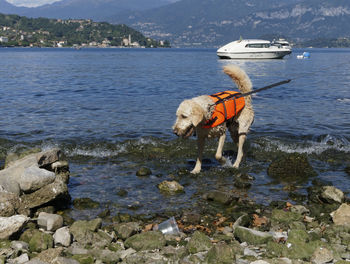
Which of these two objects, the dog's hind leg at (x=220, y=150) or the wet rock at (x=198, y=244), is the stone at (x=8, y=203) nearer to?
the wet rock at (x=198, y=244)

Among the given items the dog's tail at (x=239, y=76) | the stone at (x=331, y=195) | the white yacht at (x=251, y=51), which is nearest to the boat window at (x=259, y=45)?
the white yacht at (x=251, y=51)

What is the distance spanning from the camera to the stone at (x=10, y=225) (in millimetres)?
4844

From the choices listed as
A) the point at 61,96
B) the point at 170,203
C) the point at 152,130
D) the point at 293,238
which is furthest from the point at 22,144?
the point at 61,96

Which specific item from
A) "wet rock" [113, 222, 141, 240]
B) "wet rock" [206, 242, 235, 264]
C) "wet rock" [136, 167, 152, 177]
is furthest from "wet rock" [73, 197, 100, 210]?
"wet rock" [206, 242, 235, 264]

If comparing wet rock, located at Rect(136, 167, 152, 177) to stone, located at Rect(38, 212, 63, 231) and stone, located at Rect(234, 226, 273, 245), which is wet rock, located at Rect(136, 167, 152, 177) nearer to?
stone, located at Rect(38, 212, 63, 231)

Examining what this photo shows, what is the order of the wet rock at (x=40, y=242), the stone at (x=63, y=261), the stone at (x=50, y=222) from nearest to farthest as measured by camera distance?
the stone at (x=63, y=261), the wet rock at (x=40, y=242), the stone at (x=50, y=222)

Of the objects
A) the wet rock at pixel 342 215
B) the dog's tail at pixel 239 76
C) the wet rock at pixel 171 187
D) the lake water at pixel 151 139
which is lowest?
the lake water at pixel 151 139

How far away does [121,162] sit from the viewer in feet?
29.1

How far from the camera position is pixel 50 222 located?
5.27m

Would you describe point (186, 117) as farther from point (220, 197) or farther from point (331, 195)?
point (331, 195)

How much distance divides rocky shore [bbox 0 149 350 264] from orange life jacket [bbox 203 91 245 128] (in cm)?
137

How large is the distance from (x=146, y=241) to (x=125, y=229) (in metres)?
0.45

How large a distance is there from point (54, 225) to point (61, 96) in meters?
15.2

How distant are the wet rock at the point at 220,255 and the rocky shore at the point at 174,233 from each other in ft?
0.04
